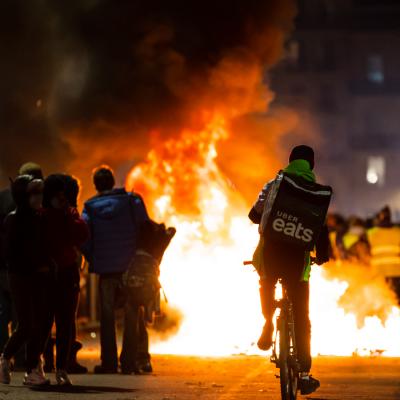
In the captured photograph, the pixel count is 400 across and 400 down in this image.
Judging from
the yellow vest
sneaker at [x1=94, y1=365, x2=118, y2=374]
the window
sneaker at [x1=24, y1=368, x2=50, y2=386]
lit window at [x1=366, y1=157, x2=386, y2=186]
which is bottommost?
sneaker at [x1=24, y1=368, x2=50, y2=386]

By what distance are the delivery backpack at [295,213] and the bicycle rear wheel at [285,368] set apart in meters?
0.60

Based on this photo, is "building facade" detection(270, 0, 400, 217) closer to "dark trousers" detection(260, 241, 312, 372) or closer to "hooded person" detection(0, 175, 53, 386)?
"hooded person" detection(0, 175, 53, 386)

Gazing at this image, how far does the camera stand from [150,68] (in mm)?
19984

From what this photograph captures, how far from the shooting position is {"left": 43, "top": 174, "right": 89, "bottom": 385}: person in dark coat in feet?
33.7

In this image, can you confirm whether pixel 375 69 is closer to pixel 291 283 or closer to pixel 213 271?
pixel 213 271

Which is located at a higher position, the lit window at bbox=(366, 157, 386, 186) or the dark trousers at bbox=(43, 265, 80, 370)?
the lit window at bbox=(366, 157, 386, 186)

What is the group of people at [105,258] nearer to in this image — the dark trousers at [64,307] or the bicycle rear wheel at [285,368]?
the dark trousers at [64,307]

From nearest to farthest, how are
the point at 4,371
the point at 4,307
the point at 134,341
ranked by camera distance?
the point at 4,371 < the point at 134,341 < the point at 4,307

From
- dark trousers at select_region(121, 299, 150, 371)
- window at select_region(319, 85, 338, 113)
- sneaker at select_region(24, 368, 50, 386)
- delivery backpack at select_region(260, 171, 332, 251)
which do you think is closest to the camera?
delivery backpack at select_region(260, 171, 332, 251)

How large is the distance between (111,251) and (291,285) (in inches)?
113

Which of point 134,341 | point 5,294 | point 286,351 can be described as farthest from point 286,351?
point 5,294

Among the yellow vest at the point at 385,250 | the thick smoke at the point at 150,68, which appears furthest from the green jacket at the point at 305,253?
the thick smoke at the point at 150,68

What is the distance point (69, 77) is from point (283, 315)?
1310cm

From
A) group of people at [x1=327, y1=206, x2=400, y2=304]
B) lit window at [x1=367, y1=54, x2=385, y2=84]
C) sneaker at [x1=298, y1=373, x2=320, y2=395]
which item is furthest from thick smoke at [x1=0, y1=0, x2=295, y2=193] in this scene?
lit window at [x1=367, y1=54, x2=385, y2=84]
